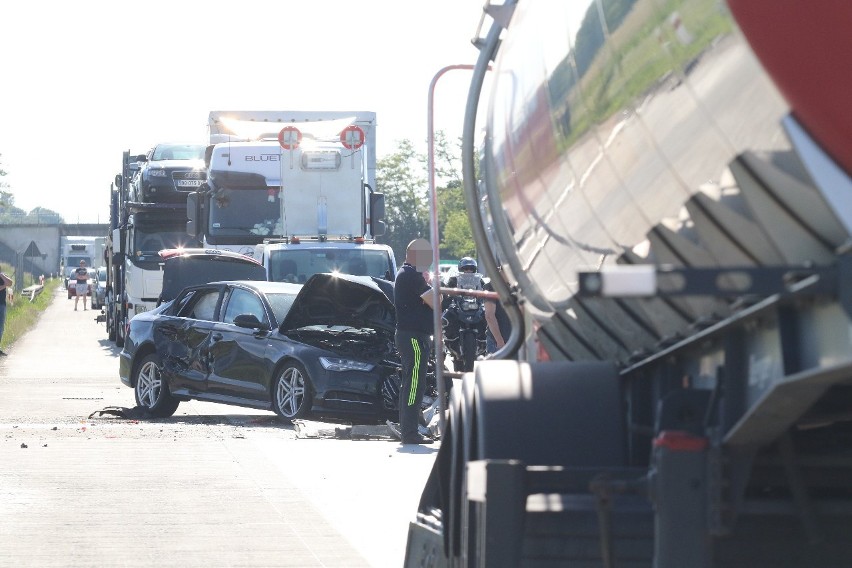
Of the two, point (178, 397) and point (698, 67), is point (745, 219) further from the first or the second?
point (178, 397)

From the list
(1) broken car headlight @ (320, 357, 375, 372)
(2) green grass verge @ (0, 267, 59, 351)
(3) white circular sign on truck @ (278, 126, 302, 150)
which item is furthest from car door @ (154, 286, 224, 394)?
(2) green grass verge @ (0, 267, 59, 351)

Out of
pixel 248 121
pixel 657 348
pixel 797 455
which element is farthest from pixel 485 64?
pixel 248 121

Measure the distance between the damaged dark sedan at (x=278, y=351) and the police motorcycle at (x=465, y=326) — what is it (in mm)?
1980

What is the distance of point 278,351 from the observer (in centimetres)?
1608

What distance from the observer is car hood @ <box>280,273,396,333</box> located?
16.1m

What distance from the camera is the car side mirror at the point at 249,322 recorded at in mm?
16406

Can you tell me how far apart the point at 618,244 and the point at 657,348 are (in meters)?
0.49

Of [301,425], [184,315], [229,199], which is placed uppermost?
[229,199]

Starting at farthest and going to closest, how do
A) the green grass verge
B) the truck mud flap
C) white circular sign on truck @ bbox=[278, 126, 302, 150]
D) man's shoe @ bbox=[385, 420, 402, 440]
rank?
the green grass verge
white circular sign on truck @ bbox=[278, 126, 302, 150]
man's shoe @ bbox=[385, 420, 402, 440]
the truck mud flap

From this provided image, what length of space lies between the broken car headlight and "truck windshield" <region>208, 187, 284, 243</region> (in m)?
8.34

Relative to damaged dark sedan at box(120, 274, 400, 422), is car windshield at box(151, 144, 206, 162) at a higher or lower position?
higher

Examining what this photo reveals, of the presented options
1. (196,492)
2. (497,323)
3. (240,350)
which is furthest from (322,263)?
(196,492)

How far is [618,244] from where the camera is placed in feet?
14.6

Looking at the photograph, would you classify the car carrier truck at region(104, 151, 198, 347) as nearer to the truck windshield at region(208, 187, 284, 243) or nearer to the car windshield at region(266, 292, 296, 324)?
the truck windshield at region(208, 187, 284, 243)
